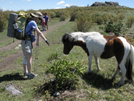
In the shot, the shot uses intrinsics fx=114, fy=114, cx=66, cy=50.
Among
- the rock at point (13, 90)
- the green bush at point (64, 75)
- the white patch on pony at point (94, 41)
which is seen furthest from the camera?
the white patch on pony at point (94, 41)

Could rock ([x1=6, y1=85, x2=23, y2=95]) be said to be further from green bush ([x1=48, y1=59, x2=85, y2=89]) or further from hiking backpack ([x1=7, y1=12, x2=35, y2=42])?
hiking backpack ([x1=7, y1=12, x2=35, y2=42])

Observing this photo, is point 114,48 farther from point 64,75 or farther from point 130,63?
point 64,75

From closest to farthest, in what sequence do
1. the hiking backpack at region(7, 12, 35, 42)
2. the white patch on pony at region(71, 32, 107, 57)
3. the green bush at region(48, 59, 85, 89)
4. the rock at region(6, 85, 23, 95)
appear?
1. the green bush at region(48, 59, 85, 89)
2. the rock at region(6, 85, 23, 95)
3. the hiking backpack at region(7, 12, 35, 42)
4. the white patch on pony at region(71, 32, 107, 57)

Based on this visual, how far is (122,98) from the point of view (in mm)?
3006

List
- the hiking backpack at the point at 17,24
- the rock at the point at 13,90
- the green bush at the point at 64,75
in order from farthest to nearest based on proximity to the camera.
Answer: the hiking backpack at the point at 17,24
the rock at the point at 13,90
the green bush at the point at 64,75

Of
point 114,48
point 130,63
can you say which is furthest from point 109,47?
point 130,63

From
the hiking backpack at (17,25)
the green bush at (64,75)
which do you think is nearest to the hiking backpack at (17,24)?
the hiking backpack at (17,25)

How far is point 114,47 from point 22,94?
307cm

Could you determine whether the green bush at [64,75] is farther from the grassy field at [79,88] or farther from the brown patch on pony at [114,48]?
the brown patch on pony at [114,48]

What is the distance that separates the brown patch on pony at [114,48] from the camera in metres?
3.36

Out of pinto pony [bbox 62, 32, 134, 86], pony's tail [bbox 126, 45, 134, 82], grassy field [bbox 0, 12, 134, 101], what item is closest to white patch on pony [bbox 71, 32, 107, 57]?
pinto pony [bbox 62, 32, 134, 86]

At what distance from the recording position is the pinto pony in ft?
11.0

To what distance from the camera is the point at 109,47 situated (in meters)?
3.55

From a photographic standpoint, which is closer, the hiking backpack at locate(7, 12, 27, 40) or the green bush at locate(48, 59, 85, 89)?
the green bush at locate(48, 59, 85, 89)
